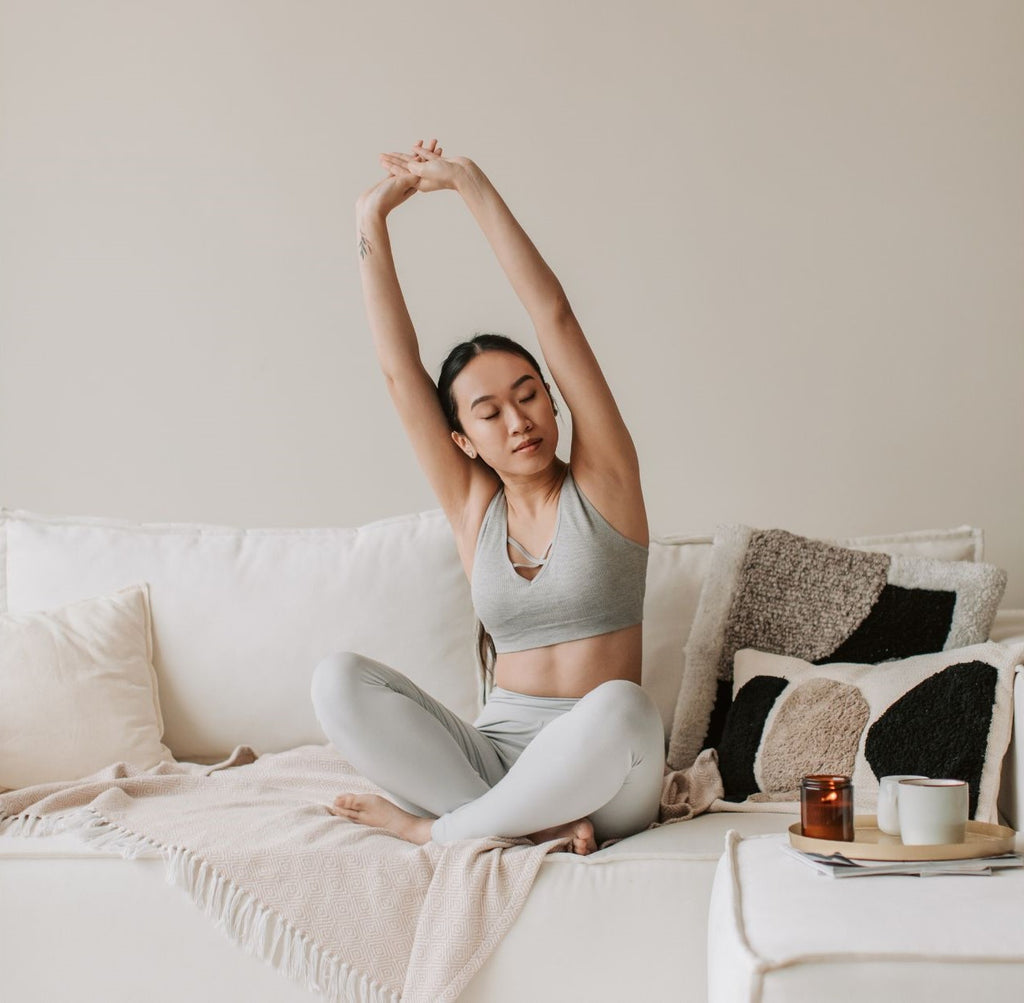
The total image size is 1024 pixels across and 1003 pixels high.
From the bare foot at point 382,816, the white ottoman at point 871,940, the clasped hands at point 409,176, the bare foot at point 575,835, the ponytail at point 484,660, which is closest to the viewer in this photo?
the white ottoman at point 871,940

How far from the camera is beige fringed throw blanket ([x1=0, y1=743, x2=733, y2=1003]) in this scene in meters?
1.35

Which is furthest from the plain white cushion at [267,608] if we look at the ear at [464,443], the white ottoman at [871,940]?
the white ottoman at [871,940]

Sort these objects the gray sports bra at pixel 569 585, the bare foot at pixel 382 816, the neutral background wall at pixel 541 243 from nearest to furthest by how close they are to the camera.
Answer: the bare foot at pixel 382 816, the gray sports bra at pixel 569 585, the neutral background wall at pixel 541 243

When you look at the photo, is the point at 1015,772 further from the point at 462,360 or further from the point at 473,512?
the point at 462,360

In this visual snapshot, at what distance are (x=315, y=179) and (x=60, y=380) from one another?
0.73 meters

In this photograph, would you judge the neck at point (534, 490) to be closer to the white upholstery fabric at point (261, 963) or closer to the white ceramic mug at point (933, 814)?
the white upholstery fabric at point (261, 963)

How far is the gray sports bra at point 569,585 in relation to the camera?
1800 millimetres

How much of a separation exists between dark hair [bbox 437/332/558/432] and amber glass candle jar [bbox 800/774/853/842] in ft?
2.70

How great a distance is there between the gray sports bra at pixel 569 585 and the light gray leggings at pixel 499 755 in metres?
0.13

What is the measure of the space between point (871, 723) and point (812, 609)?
0.28 metres

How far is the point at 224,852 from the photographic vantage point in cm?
146

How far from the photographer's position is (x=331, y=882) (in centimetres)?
142

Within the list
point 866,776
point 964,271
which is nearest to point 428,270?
point 964,271

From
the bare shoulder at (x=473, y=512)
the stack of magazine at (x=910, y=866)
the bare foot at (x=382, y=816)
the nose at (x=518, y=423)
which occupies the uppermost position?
the nose at (x=518, y=423)
